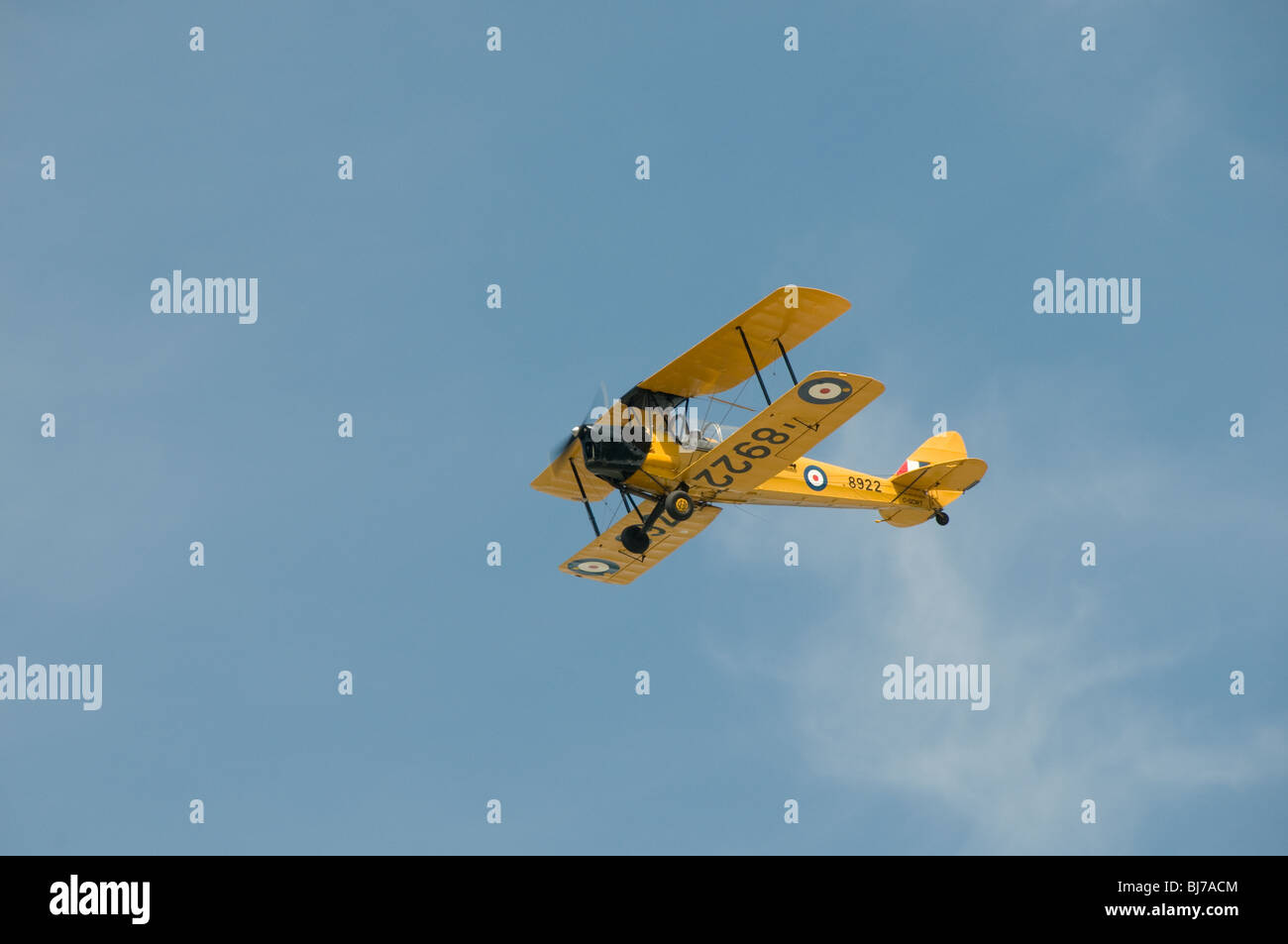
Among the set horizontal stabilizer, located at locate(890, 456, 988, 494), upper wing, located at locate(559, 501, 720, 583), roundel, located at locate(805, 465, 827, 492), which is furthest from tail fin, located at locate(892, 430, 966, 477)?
upper wing, located at locate(559, 501, 720, 583)

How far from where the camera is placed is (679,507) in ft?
80.1

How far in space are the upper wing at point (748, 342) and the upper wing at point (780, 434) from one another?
4.49ft

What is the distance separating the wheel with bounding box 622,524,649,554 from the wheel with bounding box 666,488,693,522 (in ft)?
2.67

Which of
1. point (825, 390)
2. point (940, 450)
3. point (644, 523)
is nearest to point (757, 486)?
point (644, 523)

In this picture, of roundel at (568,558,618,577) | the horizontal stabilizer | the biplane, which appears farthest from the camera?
the horizontal stabilizer

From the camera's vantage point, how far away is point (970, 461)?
27.9 metres

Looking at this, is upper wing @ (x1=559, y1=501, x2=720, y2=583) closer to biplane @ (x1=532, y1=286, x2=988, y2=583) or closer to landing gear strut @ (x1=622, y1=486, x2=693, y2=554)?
biplane @ (x1=532, y1=286, x2=988, y2=583)

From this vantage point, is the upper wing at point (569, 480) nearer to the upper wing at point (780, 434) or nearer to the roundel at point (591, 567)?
the roundel at point (591, 567)

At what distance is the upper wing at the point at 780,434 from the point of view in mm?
22719

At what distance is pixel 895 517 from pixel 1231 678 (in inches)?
293

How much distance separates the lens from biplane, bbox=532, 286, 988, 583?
23.3 metres

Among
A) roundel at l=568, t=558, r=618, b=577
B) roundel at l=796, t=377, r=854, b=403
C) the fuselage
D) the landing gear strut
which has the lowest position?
roundel at l=568, t=558, r=618, b=577

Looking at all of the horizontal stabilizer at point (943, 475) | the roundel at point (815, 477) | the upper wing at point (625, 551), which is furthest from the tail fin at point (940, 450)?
the upper wing at point (625, 551)
